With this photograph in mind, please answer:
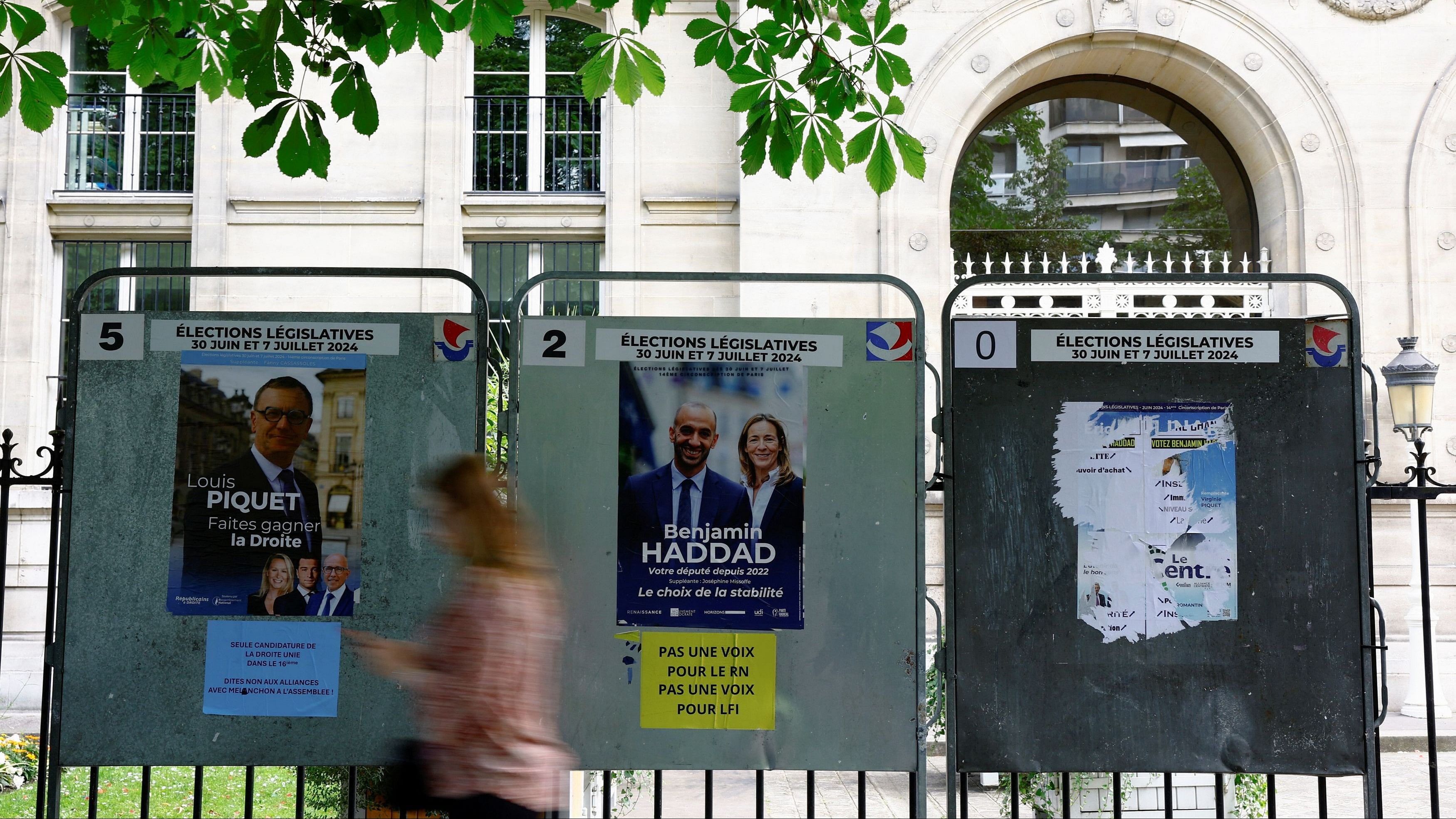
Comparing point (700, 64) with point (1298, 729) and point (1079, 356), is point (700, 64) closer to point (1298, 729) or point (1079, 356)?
point (1079, 356)

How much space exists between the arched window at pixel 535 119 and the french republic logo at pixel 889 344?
35.3 feet

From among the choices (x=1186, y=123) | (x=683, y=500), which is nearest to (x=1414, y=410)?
(x=1186, y=123)

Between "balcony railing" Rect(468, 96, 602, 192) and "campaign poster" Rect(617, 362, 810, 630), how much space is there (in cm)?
1072

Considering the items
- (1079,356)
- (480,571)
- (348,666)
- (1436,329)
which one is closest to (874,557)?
(1079,356)

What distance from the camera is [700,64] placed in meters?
4.80

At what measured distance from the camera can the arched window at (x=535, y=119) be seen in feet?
47.3

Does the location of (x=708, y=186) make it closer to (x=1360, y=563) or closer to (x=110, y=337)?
(x=110, y=337)

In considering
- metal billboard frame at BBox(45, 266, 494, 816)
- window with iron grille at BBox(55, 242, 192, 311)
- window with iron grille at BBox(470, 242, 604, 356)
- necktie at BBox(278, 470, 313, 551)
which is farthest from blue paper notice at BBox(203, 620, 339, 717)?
window with iron grille at BBox(55, 242, 192, 311)

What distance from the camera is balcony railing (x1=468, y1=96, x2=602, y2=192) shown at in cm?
1440

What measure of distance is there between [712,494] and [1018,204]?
14724 millimetres

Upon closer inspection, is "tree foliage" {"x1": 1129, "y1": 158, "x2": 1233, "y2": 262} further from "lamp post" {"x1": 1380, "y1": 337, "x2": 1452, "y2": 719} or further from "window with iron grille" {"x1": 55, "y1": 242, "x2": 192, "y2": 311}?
"window with iron grille" {"x1": 55, "y1": 242, "x2": 192, "y2": 311}

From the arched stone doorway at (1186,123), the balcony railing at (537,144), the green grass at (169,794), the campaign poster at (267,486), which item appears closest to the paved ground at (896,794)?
the green grass at (169,794)

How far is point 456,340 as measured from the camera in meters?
4.15

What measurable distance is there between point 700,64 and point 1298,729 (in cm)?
354
